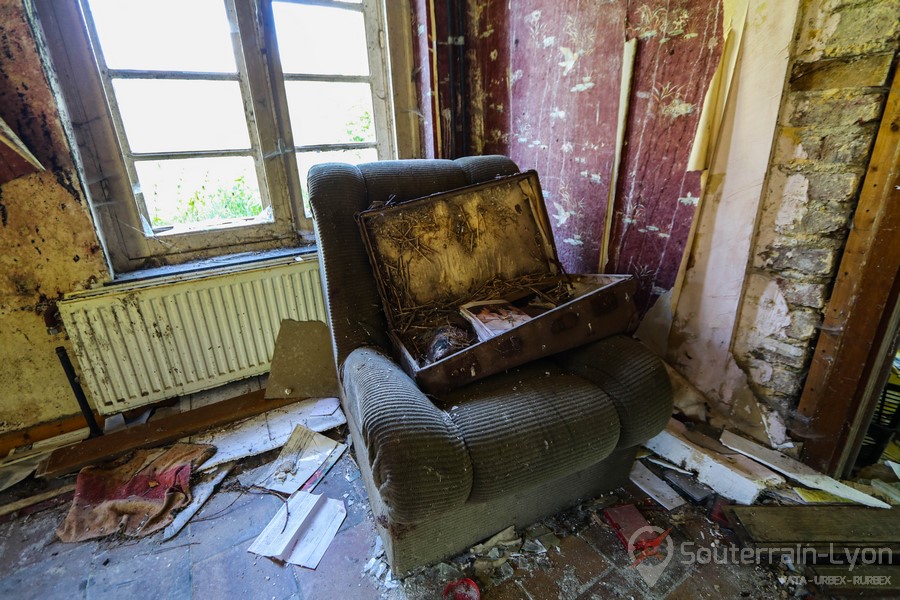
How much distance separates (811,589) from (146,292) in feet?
7.96

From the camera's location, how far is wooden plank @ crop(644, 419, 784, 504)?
131 cm

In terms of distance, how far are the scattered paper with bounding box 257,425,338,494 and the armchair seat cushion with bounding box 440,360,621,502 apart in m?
0.78

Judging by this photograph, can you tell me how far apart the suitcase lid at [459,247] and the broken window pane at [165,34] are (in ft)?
3.74

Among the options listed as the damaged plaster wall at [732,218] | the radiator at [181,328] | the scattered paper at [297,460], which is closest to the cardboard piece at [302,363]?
the radiator at [181,328]

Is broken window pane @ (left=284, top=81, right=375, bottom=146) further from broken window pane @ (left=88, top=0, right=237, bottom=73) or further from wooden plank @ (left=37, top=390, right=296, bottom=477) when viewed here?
wooden plank @ (left=37, top=390, right=296, bottom=477)

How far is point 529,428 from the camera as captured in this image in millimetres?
1081

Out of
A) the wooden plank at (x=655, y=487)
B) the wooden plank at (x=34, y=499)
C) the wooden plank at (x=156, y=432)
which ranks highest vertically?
the wooden plank at (x=156, y=432)

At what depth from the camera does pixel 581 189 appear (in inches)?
72.2

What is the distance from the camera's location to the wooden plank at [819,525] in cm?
117

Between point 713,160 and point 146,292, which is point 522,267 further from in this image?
point 146,292

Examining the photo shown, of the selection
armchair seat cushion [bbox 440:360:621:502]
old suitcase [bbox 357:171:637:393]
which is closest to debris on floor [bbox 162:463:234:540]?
old suitcase [bbox 357:171:637:393]

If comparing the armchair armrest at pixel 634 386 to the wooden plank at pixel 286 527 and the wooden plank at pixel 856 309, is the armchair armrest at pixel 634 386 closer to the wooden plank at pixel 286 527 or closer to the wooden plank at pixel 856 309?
the wooden plank at pixel 856 309

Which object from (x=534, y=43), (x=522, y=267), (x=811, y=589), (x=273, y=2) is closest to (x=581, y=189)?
(x=522, y=267)

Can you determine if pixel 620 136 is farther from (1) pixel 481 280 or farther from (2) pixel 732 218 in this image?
(1) pixel 481 280
